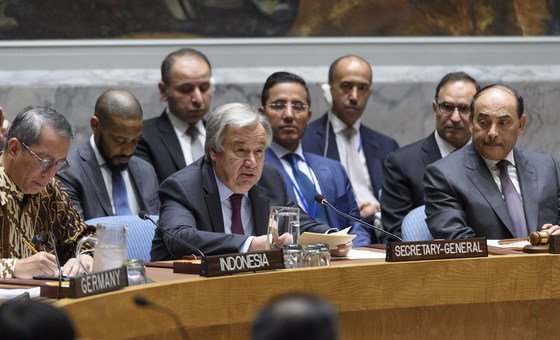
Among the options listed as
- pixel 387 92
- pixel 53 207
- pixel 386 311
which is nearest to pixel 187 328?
pixel 386 311

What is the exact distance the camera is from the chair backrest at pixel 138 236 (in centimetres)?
507

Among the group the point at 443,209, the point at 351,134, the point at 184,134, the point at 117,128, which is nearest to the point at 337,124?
the point at 351,134

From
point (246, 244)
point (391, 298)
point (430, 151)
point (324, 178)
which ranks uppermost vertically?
point (430, 151)

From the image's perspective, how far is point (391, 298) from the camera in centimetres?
421

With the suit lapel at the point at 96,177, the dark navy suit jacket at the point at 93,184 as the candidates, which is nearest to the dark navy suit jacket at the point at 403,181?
the dark navy suit jacket at the point at 93,184

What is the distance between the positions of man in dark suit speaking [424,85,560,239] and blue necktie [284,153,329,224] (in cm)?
74

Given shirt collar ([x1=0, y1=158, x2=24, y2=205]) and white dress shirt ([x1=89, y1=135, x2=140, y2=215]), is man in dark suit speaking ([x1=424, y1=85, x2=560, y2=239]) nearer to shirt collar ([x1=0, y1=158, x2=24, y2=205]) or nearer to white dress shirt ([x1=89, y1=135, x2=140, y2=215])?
white dress shirt ([x1=89, y1=135, x2=140, y2=215])

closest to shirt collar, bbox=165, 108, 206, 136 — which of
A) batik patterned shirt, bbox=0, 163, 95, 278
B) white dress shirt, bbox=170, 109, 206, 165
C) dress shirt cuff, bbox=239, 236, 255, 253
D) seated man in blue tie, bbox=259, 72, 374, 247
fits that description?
white dress shirt, bbox=170, 109, 206, 165

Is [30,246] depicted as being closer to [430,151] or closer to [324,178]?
[324,178]

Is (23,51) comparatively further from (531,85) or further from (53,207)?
(531,85)

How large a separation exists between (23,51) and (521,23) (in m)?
3.41

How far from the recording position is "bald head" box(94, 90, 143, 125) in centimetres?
621

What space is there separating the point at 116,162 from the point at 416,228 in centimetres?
172

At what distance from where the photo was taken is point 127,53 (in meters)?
7.51
